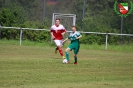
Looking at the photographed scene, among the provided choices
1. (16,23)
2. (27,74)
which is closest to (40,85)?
(27,74)

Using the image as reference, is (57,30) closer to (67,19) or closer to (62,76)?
(62,76)

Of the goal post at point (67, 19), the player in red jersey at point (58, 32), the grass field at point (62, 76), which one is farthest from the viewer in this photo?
the goal post at point (67, 19)

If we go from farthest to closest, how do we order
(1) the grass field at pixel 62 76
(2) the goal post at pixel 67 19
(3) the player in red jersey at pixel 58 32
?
(2) the goal post at pixel 67 19
(3) the player in red jersey at pixel 58 32
(1) the grass field at pixel 62 76

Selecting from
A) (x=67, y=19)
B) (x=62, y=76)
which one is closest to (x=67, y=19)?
(x=67, y=19)

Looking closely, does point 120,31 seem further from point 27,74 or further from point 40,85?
point 40,85

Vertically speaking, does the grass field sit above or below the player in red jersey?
below

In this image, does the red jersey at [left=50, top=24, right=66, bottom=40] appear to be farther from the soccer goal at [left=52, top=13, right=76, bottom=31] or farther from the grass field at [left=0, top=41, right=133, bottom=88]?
the soccer goal at [left=52, top=13, right=76, bottom=31]

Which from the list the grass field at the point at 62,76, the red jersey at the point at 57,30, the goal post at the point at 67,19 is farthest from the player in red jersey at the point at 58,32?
the goal post at the point at 67,19

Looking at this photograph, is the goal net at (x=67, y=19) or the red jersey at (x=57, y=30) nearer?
the red jersey at (x=57, y=30)

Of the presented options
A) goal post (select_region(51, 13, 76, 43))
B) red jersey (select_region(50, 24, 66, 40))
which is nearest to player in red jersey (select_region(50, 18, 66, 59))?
red jersey (select_region(50, 24, 66, 40))

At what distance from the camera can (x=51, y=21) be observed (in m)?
42.2

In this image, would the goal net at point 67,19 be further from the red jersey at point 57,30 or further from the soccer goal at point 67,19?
the red jersey at point 57,30

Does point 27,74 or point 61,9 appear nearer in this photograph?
point 27,74

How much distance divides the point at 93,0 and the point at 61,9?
2832 millimetres
